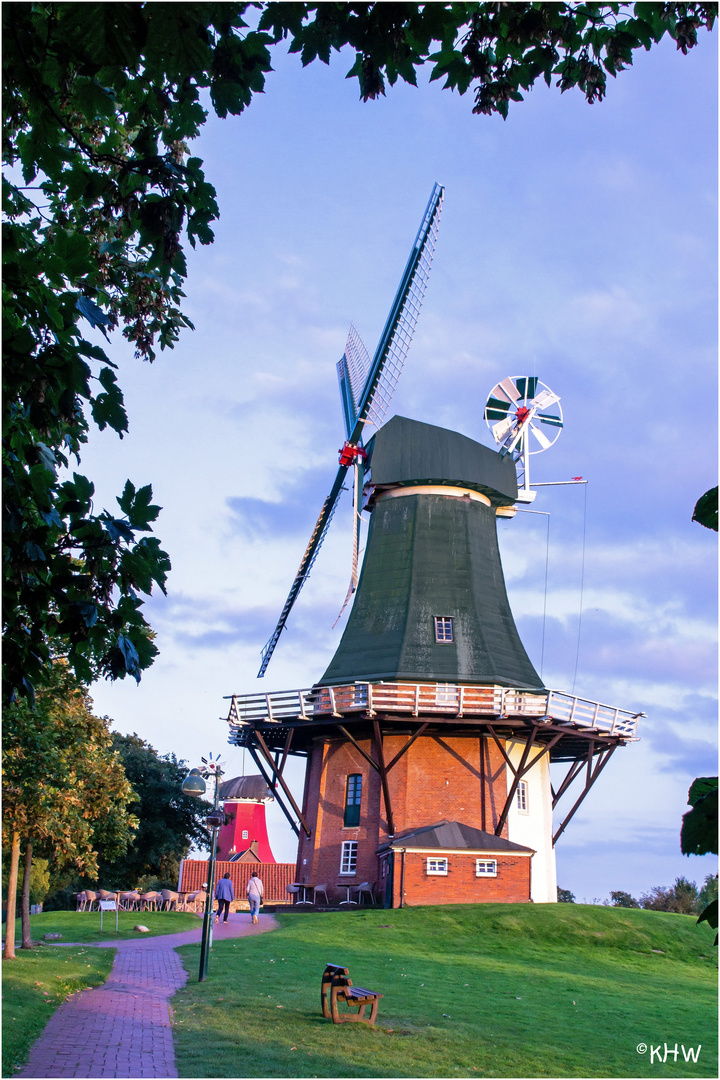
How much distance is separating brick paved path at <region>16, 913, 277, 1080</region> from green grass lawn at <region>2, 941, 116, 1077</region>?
14 cm

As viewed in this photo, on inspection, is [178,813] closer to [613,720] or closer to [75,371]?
[613,720]

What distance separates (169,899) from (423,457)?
18.9 m

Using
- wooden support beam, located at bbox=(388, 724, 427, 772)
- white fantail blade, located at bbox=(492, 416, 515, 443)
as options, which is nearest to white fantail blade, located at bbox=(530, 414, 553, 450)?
white fantail blade, located at bbox=(492, 416, 515, 443)

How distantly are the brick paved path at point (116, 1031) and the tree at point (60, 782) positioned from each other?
2741 mm

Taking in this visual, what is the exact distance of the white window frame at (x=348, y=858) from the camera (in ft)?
92.4

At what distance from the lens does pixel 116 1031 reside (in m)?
9.95

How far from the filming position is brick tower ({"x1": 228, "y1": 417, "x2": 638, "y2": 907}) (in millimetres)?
26672

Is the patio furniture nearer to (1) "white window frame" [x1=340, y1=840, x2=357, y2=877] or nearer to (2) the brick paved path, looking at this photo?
(1) "white window frame" [x1=340, y1=840, x2=357, y2=877]

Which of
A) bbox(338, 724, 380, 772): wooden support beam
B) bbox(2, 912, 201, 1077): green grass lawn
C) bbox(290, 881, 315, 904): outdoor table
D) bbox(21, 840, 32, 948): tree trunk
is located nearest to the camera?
bbox(2, 912, 201, 1077): green grass lawn

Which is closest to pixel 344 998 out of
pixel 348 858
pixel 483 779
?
pixel 483 779

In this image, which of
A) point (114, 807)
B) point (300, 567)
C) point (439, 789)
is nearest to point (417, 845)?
point (439, 789)

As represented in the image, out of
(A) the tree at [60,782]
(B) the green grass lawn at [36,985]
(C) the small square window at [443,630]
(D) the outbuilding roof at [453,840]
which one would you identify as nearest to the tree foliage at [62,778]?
(A) the tree at [60,782]

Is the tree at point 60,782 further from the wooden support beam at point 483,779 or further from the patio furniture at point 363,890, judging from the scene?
the wooden support beam at point 483,779

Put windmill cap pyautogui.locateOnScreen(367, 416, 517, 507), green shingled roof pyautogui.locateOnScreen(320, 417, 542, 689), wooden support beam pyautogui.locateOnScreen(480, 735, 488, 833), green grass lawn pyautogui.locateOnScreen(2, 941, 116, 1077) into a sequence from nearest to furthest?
green grass lawn pyautogui.locateOnScreen(2, 941, 116, 1077), wooden support beam pyautogui.locateOnScreen(480, 735, 488, 833), green shingled roof pyautogui.locateOnScreen(320, 417, 542, 689), windmill cap pyautogui.locateOnScreen(367, 416, 517, 507)
